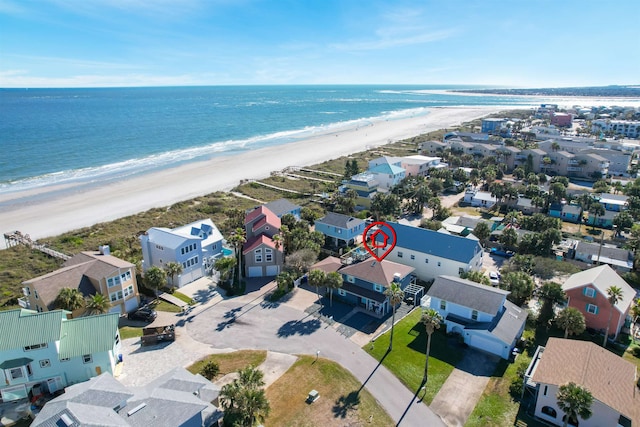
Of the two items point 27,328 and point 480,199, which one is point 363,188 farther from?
point 27,328

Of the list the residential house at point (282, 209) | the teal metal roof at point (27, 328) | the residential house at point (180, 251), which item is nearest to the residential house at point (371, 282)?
the residential house at point (180, 251)

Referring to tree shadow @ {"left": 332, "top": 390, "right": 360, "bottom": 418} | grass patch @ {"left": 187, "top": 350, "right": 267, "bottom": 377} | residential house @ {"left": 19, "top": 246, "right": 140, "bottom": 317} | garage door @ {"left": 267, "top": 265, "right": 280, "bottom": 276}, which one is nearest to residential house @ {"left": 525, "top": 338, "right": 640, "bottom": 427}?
tree shadow @ {"left": 332, "top": 390, "right": 360, "bottom": 418}

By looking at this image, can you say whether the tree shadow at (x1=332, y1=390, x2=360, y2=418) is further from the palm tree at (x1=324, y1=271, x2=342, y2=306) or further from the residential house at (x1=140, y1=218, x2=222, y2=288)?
the residential house at (x1=140, y1=218, x2=222, y2=288)

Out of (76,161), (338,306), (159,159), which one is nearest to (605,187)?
(338,306)

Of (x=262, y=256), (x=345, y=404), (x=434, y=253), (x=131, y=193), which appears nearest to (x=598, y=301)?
(x=434, y=253)

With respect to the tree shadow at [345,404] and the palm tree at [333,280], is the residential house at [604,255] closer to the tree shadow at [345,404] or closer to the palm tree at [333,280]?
the palm tree at [333,280]

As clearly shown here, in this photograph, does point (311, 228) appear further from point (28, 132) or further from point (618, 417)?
point (28, 132)
